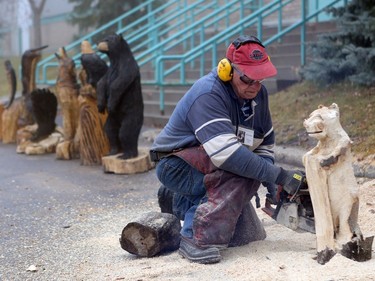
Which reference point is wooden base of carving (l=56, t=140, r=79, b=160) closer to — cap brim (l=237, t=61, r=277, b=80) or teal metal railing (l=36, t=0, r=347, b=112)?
teal metal railing (l=36, t=0, r=347, b=112)

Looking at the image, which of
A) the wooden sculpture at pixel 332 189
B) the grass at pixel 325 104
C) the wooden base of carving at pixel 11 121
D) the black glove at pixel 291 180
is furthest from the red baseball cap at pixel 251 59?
the wooden base of carving at pixel 11 121

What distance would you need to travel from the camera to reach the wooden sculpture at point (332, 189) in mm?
4043

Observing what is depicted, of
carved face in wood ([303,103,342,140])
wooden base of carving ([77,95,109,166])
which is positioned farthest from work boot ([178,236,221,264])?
wooden base of carving ([77,95,109,166])

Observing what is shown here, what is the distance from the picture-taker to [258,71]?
14.2ft

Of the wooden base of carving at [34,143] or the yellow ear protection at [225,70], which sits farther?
the wooden base of carving at [34,143]

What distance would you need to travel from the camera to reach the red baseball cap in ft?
14.2

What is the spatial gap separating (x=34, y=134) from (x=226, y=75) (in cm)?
654

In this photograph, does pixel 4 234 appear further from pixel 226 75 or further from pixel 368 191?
pixel 368 191

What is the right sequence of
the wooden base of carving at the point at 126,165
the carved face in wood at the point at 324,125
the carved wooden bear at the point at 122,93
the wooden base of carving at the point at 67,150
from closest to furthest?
the carved face in wood at the point at 324,125, the carved wooden bear at the point at 122,93, the wooden base of carving at the point at 126,165, the wooden base of carving at the point at 67,150

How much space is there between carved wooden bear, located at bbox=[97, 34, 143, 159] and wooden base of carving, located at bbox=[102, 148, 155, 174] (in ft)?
0.32

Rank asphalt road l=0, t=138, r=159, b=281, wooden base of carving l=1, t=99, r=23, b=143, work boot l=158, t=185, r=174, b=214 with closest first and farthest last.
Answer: asphalt road l=0, t=138, r=159, b=281 < work boot l=158, t=185, r=174, b=214 < wooden base of carving l=1, t=99, r=23, b=143

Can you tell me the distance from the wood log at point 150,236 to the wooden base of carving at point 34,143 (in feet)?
18.7

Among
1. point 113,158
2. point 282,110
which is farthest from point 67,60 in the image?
point 282,110

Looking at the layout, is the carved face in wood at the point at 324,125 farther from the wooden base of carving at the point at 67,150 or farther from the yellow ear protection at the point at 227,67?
the wooden base of carving at the point at 67,150
